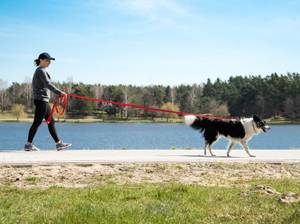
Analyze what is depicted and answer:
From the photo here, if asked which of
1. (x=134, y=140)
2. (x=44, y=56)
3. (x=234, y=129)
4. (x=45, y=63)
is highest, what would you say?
(x=44, y=56)

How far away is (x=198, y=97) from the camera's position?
119 m

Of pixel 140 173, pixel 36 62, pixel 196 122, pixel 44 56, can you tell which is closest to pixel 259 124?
pixel 196 122

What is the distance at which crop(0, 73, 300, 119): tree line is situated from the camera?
93.0 m

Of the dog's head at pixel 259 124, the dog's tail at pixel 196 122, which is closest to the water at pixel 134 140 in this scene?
the dog's tail at pixel 196 122

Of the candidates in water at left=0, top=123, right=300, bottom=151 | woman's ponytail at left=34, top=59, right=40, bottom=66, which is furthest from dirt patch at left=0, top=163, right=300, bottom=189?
water at left=0, top=123, right=300, bottom=151

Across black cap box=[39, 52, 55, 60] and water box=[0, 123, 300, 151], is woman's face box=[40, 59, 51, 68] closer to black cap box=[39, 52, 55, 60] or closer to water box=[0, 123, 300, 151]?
black cap box=[39, 52, 55, 60]

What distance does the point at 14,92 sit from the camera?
12481 centimetres

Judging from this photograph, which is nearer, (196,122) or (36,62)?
(36,62)

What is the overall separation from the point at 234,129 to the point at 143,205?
644cm

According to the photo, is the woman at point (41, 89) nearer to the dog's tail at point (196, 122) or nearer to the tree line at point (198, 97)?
the dog's tail at point (196, 122)

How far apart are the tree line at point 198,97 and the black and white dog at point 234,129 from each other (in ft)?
264

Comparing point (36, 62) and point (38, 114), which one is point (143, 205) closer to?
point (38, 114)

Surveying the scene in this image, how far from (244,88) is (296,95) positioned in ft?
50.9

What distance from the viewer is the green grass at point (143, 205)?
18.1 feet
